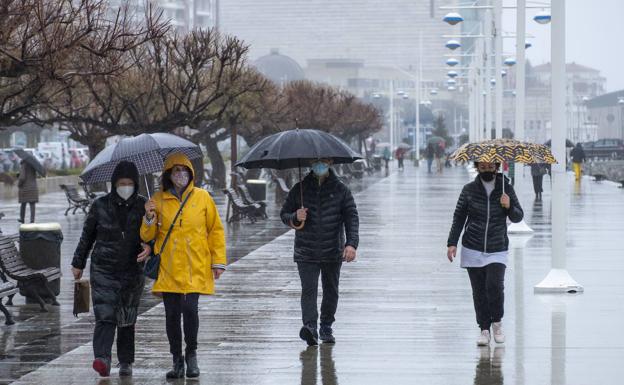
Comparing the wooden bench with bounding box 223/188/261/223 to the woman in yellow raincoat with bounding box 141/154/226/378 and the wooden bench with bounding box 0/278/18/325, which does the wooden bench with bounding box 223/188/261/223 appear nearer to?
the wooden bench with bounding box 0/278/18/325

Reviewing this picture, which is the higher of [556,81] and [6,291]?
[556,81]

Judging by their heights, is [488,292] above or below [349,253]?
below

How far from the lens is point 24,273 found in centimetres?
1480

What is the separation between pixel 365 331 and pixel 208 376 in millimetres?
2555

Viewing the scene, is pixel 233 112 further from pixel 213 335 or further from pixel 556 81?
pixel 213 335

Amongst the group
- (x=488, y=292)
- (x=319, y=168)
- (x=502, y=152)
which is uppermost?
(x=502, y=152)

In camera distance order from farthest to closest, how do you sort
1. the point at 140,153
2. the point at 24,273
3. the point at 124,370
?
the point at 24,273, the point at 140,153, the point at 124,370

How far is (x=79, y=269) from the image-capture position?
10.1m

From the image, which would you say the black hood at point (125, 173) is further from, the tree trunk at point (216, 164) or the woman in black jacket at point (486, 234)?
the tree trunk at point (216, 164)

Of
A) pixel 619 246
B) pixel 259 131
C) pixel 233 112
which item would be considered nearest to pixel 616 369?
pixel 619 246

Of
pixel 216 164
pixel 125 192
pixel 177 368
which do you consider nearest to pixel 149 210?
pixel 125 192

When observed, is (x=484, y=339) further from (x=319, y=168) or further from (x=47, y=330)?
(x=47, y=330)

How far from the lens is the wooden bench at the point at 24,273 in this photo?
47.8ft

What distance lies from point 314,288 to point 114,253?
6.87ft
